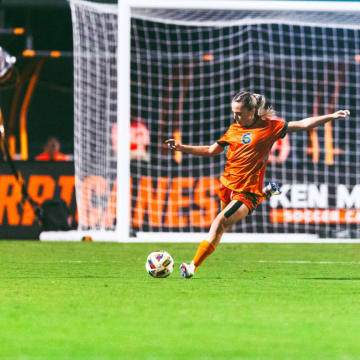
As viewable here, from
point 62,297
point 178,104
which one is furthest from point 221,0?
point 62,297

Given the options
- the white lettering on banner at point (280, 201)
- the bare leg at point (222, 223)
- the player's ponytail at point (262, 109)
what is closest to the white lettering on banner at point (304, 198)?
the white lettering on banner at point (280, 201)

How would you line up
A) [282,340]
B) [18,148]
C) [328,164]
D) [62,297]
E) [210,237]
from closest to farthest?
[282,340] → [62,297] → [210,237] → [328,164] → [18,148]

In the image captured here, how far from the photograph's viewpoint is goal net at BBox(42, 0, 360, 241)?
53.3 feet

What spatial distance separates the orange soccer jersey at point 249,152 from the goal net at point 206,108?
638cm

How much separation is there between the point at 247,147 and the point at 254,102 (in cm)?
41

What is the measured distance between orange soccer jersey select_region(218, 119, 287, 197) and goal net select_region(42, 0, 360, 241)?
6.38m

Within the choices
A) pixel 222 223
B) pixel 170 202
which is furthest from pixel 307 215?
pixel 222 223

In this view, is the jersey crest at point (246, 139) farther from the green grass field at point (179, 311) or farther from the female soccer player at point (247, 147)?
the green grass field at point (179, 311)

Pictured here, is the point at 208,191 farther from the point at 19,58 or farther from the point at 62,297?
the point at 62,297

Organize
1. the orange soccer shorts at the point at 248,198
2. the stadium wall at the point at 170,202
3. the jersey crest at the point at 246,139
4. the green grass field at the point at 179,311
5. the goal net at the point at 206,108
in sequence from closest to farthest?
the green grass field at the point at 179,311
the orange soccer shorts at the point at 248,198
the jersey crest at the point at 246,139
the stadium wall at the point at 170,202
the goal net at the point at 206,108

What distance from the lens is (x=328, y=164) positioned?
56.1ft

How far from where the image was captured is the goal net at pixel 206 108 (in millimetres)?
16250

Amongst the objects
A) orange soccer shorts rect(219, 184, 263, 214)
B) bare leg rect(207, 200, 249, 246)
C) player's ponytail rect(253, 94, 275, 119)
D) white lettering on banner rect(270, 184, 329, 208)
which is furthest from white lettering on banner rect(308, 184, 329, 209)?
bare leg rect(207, 200, 249, 246)

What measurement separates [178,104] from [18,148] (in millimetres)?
3460
